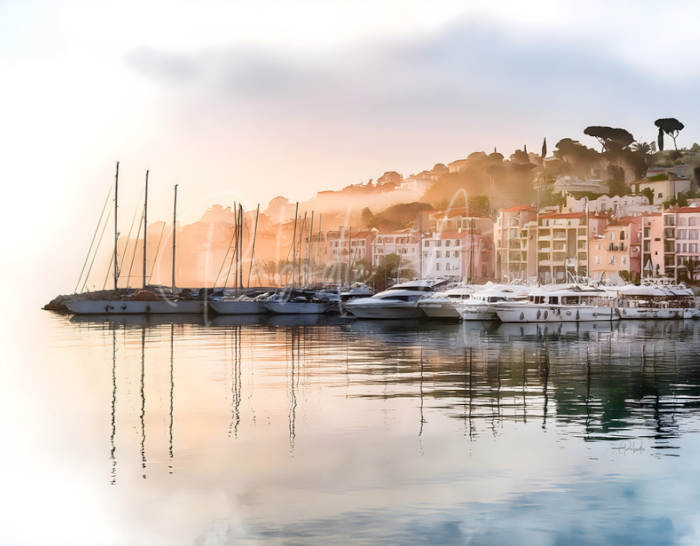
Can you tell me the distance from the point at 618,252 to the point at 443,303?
48163 millimetres

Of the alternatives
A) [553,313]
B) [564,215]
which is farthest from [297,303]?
[564,215]

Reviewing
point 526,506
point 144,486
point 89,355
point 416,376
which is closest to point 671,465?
point 526,506

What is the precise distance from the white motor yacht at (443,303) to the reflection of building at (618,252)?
137ft

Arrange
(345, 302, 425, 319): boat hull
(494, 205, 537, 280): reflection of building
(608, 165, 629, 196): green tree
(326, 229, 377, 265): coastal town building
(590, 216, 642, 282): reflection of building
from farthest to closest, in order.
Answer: (326, 229, 377, 265): coastal town building, (608, 165, 629, 196): green tree, (494, 205, 537, 280): reflection of building, (590, 216, 642, 282): reflection of building, (345, 302, 425, 319): boat hull

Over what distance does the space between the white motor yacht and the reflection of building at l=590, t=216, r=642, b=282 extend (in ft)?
137

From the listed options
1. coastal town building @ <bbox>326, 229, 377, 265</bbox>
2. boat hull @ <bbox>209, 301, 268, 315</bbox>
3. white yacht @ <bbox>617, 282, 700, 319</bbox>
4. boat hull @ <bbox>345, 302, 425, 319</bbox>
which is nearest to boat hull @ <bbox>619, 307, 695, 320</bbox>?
white yacht @ <bbox>617, 282, 700, 319</bbox>

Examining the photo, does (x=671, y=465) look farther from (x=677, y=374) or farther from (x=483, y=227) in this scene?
(x=483, y=227)

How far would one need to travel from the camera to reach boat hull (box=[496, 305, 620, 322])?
203ft

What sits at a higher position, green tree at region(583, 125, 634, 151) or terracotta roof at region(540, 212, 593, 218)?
green tree at region(583, 125, 634, 151)

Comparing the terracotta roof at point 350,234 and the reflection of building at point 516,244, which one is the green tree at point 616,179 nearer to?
the reflection of building at point 516,244

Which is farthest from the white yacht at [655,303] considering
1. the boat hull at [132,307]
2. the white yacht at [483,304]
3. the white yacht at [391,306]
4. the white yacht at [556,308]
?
the boat hull at [132,307]

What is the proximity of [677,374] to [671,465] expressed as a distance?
16.0m

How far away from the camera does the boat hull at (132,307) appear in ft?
250

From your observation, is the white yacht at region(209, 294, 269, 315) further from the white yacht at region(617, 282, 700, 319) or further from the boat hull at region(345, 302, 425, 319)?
the white yacht at region(617, 282, 700, 319)
